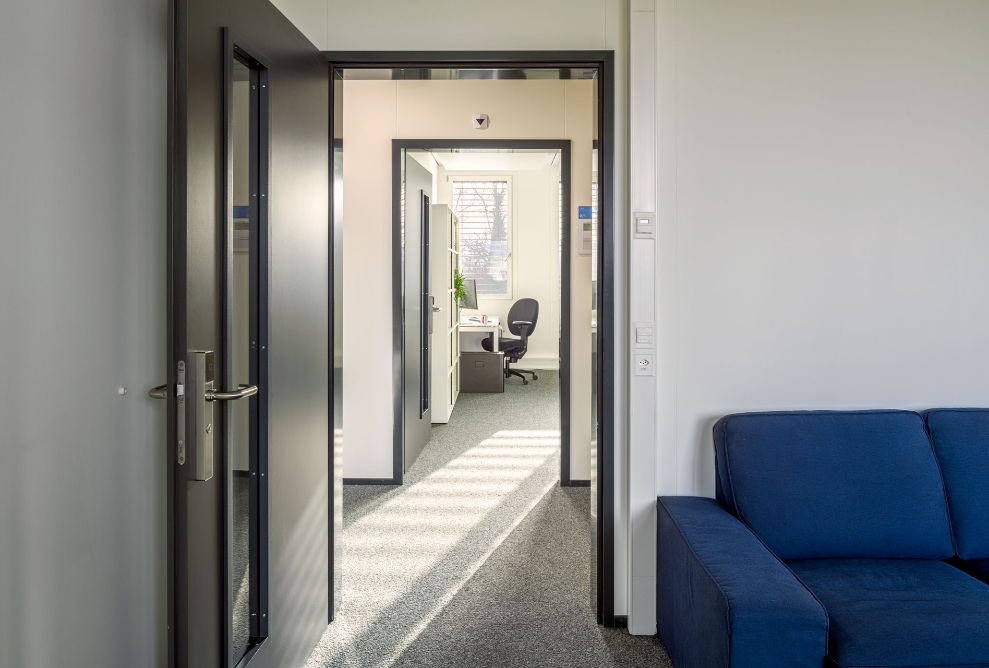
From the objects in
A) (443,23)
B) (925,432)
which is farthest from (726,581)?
(443,23)

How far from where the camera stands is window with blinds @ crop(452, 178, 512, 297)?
8.20 meters

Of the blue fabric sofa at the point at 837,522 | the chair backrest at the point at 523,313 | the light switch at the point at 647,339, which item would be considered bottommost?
the blue fabric sofa at the point at 837,522

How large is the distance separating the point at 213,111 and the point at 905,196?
7.01 feet

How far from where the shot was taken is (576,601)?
98.3 inches

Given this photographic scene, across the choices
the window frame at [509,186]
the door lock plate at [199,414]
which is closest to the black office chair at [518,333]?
the window frame at [509,186]

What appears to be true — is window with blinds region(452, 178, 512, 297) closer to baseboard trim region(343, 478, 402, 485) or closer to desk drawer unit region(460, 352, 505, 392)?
desk drawer unit region(460, 352, 505, 392)

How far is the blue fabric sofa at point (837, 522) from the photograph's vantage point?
64.0 inches

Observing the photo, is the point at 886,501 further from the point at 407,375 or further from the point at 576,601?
the point at 407,375

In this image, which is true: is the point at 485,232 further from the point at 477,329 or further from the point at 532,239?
the point at 477,329

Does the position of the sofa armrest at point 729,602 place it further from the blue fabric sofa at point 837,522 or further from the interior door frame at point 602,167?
the interior door frame at point 602,167

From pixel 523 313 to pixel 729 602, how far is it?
6305 millimetres

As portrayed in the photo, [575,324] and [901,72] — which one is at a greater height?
[901,72]

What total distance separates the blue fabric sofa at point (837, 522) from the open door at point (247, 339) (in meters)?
1.12

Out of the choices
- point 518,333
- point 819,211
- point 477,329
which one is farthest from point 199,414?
point 518,333
